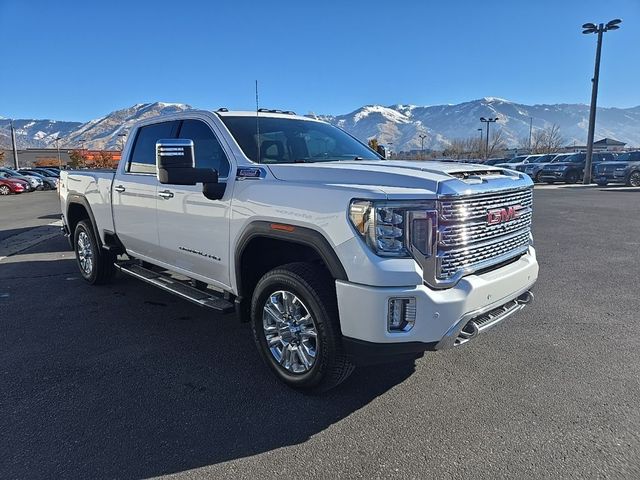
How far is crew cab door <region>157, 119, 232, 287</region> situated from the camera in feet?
12.6

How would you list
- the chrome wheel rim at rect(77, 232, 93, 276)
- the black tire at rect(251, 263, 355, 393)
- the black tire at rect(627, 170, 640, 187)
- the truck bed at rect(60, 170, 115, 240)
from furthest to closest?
the black tire at rect(627, 170, 640, 187), the chrome wheel rim at rect(77, 232, 93, 276), the truck bed at rect(60, 170, 115, 240), the black tire at rect(251, 263, 355, 393)

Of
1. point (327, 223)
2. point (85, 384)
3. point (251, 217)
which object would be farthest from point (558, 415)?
point (85, 384)

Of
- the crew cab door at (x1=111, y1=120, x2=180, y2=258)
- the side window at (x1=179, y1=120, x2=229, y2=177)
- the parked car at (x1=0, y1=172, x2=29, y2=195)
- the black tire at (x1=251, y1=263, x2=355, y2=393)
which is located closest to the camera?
the black tire at (x1=251, y1=263, x2=355, y2=393)

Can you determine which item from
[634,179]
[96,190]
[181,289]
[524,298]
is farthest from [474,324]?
Result: [634,179]

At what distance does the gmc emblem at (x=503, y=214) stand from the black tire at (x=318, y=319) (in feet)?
3.72

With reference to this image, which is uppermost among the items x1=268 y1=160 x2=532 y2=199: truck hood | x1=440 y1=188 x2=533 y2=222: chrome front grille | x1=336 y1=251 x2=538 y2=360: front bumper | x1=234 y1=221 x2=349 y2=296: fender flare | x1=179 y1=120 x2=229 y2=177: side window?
x1=179 y1=120 x2=229 y2=177: side window

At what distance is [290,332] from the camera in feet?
11.0

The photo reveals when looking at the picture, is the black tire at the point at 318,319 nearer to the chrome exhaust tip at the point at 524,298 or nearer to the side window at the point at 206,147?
the side window at the point at 206,147

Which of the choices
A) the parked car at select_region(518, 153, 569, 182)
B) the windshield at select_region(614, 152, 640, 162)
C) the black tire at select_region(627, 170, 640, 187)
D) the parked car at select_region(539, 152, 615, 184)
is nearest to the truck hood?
the black tire at select_region(627, 170, 640, 187)

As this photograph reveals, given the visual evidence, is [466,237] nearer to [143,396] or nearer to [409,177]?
[409,177]

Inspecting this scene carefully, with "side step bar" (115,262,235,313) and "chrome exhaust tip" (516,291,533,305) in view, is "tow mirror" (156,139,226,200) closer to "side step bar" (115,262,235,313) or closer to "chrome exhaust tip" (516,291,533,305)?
"side step bar" (115,262,235,313)

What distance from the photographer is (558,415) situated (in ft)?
9.95

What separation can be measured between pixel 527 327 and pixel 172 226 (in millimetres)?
3469

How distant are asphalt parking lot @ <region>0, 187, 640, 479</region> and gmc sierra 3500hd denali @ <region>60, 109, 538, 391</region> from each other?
1.44 feet
